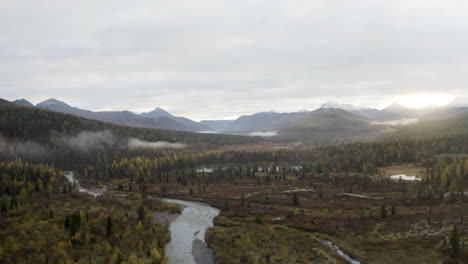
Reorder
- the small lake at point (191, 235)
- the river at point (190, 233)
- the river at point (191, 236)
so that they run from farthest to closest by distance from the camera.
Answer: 1. the river at point (190, 233)
2. the small lake at point (191, 235)
3. the river at point (191, 236)

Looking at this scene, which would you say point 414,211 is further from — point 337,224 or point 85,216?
point 85,216

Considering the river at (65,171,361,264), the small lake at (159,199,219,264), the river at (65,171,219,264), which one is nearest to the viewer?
the river at (65,171,361,264)

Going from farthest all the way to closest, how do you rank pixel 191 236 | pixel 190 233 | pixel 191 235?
pixel 190 233
pixel 191 235
pixel 191 236

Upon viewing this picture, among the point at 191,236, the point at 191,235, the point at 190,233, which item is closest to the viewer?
the point at 191,236

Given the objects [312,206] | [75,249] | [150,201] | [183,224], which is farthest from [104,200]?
[312,206]

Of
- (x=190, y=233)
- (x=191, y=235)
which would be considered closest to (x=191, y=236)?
(x=191, y=235)

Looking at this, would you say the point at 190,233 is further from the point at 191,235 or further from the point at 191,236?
the point at 191,236

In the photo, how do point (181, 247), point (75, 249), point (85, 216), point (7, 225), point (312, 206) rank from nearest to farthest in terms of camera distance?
point (75, 249), point (181, 247), point (7, 225), point (85, 216), point (312, 206)

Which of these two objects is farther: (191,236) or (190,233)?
(190,233)
